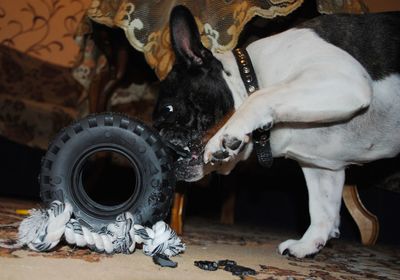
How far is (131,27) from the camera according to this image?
160 centimetres

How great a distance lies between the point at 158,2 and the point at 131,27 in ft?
0.46

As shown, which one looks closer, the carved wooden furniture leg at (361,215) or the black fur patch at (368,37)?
the black fur patch at (368,37)

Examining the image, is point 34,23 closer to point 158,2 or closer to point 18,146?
point 18,146

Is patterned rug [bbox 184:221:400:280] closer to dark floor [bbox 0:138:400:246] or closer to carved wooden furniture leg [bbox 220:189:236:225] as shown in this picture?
dark floor [bbox 0:138:400:246]

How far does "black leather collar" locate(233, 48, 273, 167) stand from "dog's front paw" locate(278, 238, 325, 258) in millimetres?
272

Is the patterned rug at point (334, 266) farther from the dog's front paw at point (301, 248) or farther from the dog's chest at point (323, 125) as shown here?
the dog's chest at point (323, 125)

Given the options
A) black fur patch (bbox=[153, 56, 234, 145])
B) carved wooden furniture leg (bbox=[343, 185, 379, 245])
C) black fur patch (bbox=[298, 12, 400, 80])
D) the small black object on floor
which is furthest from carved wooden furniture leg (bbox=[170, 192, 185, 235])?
carved wooden furniture leg (bbox=[343, 185, 379, 245])

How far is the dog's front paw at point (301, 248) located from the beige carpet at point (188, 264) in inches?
1.2

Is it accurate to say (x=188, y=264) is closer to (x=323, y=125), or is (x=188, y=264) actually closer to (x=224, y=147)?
(x=224, y=147)

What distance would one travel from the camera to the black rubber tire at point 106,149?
1156 mm

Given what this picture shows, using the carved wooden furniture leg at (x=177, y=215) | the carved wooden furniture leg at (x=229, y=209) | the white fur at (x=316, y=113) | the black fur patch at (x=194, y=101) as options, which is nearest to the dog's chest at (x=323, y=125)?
the white fur at (x=316, y=113)

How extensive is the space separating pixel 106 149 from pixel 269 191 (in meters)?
1.91

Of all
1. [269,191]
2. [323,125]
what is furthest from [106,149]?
[269,191]

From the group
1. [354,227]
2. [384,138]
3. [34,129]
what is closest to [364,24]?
[384,138]
